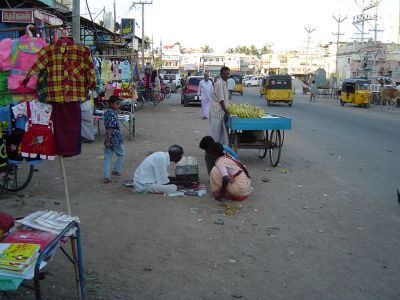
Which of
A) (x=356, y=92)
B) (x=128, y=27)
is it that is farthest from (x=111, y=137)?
(x=356, y=92)

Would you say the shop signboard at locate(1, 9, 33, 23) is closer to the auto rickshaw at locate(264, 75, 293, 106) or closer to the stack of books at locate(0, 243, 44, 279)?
the stack of books at locate(0, 243, 44, 279)

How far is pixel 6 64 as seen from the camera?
4.78m

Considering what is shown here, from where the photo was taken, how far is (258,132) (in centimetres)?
1006

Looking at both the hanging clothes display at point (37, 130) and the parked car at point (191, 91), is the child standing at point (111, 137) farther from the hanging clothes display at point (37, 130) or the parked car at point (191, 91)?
the parked car at point (191, 91)

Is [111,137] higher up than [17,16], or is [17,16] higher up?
[17,16]

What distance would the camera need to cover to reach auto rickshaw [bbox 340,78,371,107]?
30750mm

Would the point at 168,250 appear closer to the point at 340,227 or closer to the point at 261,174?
the point at 340,227

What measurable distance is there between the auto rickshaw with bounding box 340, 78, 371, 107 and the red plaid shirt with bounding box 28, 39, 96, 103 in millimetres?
28706

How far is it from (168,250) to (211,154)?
285 cm

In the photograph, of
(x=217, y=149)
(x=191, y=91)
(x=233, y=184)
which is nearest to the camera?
(x=233, y=184)

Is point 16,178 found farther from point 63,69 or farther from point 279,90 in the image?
point 279,90

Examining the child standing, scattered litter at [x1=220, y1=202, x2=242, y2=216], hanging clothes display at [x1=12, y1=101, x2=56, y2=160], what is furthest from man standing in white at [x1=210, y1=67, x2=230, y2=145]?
hanging clothes display at [x1=12, y1=101, x2=56, y2=160]

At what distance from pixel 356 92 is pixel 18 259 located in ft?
101

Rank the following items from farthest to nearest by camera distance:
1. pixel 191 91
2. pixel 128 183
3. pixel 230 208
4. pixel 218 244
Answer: pixel 191 91 < pixel 128 183 < pixel 230 208 < pixel 218 244
